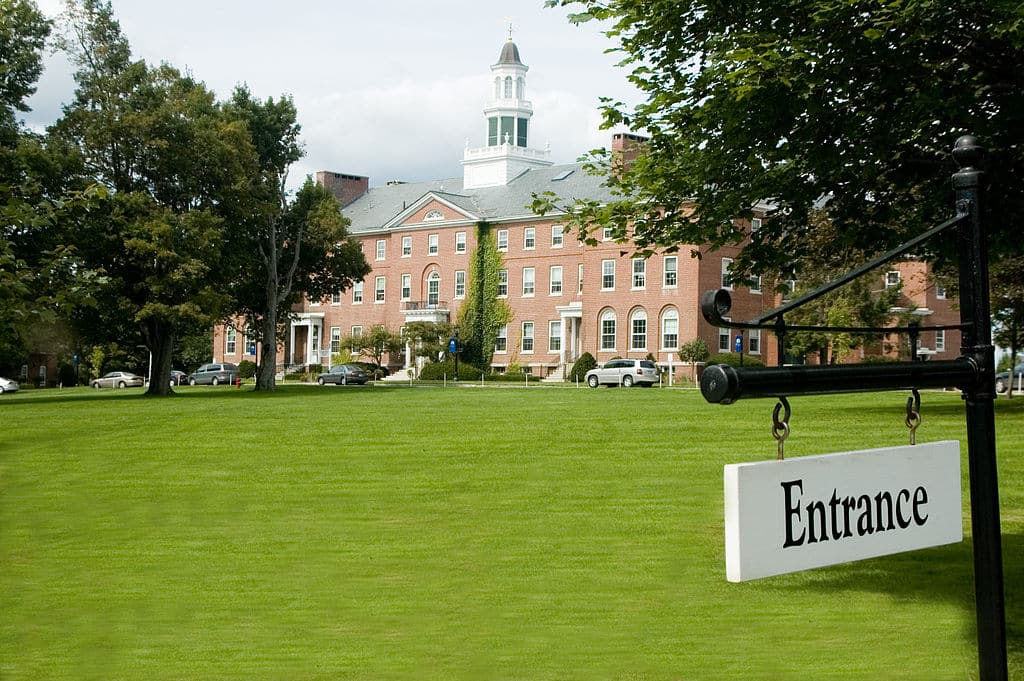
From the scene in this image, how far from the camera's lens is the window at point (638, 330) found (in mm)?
72500

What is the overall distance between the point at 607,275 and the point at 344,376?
18.9 metres

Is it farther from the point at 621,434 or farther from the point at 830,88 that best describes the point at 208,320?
the point at 830,88

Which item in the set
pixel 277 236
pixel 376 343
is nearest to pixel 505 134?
pixel 376 343

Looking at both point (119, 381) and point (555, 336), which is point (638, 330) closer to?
point (555, 336)

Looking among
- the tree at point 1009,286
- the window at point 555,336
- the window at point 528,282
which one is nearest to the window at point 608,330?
the window at point 555,336

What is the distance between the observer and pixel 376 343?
266 ft

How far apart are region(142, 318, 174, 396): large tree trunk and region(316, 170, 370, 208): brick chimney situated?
4870 centimetres

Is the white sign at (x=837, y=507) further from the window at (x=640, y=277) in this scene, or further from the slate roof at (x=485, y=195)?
the slate roof at (x=485, y=195)

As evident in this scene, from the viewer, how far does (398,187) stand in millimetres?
95000

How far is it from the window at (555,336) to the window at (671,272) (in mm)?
9550

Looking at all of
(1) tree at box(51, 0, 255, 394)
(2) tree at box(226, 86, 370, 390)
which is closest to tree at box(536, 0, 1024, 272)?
(1) tree at box(51, 0, 255, 394)

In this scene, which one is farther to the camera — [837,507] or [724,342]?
[724,342]

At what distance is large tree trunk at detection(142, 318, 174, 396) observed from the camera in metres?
46.3

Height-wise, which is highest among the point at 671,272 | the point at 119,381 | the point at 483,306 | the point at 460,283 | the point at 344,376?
the point at 460,283
